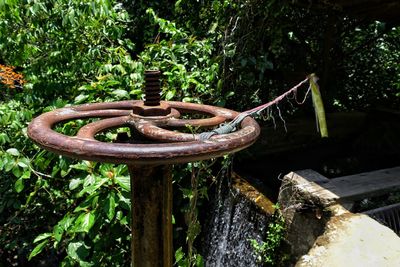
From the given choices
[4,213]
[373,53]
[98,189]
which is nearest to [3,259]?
[4,213]

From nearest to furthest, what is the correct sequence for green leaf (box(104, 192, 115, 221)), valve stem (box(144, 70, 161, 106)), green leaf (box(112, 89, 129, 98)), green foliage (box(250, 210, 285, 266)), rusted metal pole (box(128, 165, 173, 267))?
1. rusted metal pole (box(128, 165, 173, 267))
2. valve stem (box(144, 70, 161, 106))
3. green leaf (box(104, 192, 115, 221))
4. green leaf (box(112, 89, 129, 98))
5. green foliage (box(250, 210, 285, 266))

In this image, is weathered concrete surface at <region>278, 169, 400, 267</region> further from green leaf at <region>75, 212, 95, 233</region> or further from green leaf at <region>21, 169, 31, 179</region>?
green leaf at <region>21, 169, 31, 179</region>

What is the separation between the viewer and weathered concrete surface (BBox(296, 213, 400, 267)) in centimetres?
258

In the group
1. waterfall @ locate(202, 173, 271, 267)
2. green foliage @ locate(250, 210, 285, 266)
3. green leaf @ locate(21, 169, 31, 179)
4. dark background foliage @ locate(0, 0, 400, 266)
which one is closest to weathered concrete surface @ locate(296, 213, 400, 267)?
green foliage @ locate(250, 210, 285, 266)

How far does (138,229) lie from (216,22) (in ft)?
10.9

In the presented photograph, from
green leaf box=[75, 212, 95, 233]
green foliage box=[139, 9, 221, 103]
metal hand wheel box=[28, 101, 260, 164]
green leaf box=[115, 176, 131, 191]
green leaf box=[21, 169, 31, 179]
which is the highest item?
metal hand wheel box=[28, 101, 260, 164]

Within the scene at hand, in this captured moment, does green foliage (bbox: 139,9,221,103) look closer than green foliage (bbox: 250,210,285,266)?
No

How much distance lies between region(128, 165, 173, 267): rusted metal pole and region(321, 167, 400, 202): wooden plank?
1805 mm

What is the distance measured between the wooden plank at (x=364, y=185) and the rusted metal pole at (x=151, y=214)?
5.92ft

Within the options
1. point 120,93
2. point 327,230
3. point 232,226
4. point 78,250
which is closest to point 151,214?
point 78,250

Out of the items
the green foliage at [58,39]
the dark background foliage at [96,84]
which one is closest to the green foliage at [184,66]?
the dark background foliage at [96,84]

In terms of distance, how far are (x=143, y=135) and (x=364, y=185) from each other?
2.29m

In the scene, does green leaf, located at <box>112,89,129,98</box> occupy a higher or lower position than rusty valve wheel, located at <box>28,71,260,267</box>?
lower

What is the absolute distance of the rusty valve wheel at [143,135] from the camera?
1.20 m
